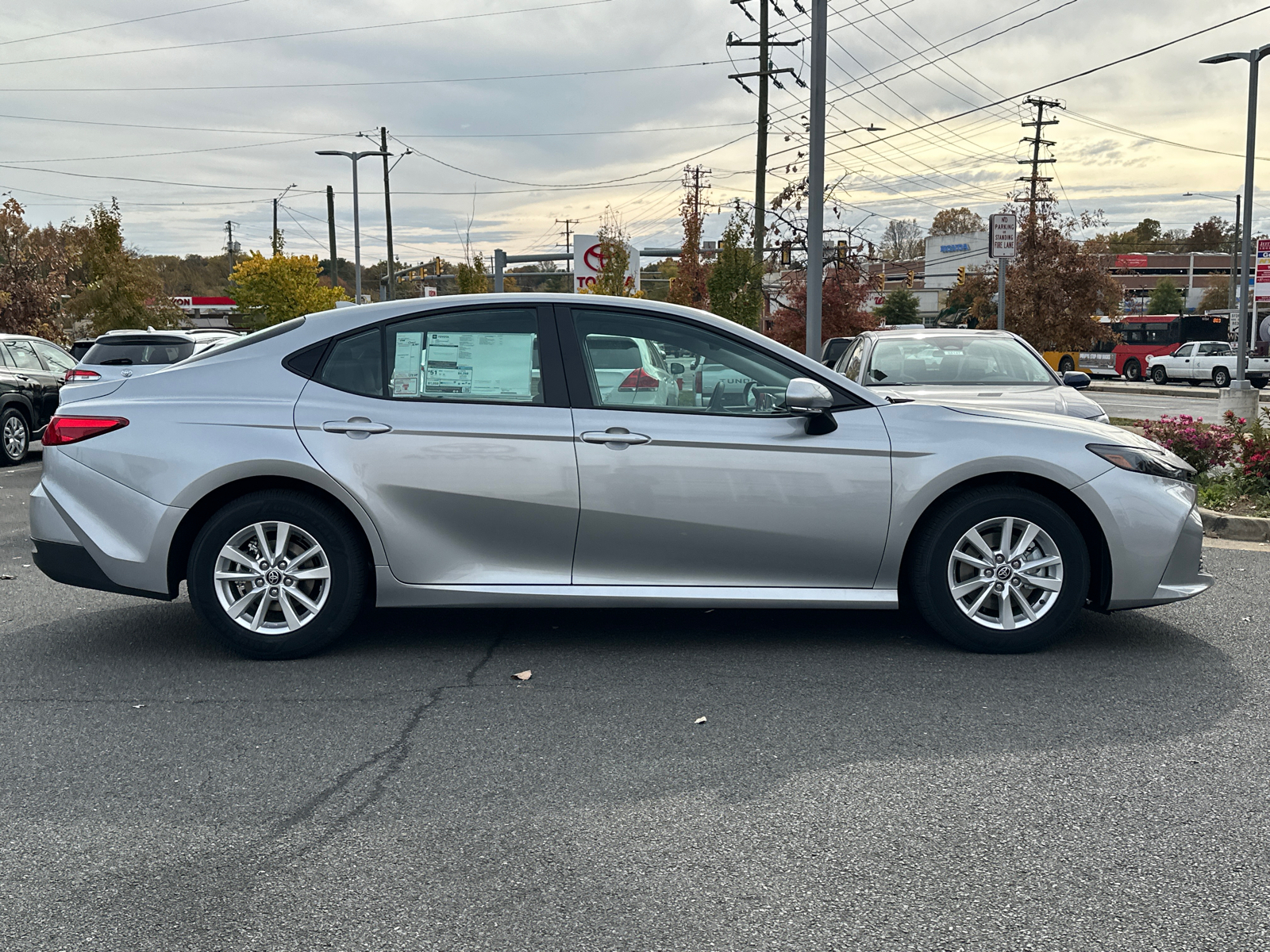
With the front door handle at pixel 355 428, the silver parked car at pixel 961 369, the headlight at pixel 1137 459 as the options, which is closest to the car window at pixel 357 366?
the front door handle at pixel 355 428

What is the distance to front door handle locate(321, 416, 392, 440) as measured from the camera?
17.0 ft

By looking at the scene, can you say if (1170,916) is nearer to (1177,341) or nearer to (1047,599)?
(1047,599)

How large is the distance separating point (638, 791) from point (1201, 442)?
7616 mm

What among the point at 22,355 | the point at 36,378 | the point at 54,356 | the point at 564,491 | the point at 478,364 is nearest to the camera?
the point at 564,491

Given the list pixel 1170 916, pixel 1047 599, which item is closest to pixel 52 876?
pixel 1170 916

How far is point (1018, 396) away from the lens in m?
9.15

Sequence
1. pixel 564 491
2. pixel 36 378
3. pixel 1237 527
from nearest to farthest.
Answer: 1. pixel 564 491
2. pixel 1237 527
3. pixel 36 378

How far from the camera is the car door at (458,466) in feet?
16.9

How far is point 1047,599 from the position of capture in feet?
17.4

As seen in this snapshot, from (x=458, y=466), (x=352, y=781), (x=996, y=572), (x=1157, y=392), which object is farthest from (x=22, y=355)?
(x=1157, y=392)

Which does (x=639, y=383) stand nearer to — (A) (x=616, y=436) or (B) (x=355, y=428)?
(A) (x=616, y=436)

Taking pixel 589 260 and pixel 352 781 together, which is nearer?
pixel 352 781

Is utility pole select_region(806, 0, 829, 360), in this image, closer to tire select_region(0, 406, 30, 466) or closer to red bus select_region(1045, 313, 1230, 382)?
tire select_region(0, 406, 30, 466)

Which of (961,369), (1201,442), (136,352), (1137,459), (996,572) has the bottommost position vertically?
(996,572)
